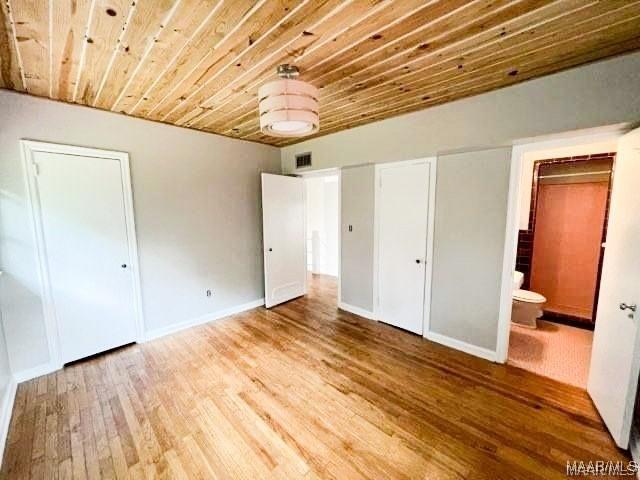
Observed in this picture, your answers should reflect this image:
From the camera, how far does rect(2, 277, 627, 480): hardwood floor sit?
1.50 metres

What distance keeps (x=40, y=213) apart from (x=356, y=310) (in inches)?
138

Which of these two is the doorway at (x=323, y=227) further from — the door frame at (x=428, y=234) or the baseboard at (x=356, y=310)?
the door frame at (x=428, y=234)

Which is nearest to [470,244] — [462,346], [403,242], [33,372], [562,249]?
[403,242]

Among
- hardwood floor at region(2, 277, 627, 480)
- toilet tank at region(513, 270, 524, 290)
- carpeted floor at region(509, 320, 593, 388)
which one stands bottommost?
hardwood floor at region(2, 277, 627, 480)

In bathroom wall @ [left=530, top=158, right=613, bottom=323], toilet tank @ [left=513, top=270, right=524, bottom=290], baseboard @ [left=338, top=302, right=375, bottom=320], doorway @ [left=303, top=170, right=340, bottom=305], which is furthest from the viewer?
doorway @ [left=303, top=170, right=340, bottom=305]

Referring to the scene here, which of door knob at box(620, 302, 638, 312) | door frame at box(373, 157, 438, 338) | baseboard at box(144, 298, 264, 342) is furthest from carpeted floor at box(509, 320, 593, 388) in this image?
baseboard at box(144, 298, 264, 342)

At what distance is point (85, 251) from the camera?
2508mm

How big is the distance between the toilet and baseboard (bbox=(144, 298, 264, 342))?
344 cm

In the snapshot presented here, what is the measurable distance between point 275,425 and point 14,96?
3.33 metres

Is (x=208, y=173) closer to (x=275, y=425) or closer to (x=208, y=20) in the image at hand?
(x=208, y=20)

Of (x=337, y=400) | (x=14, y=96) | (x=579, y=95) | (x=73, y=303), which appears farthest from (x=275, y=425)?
(x=14, y=96)

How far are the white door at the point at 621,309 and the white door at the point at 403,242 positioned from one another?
137 centimetres

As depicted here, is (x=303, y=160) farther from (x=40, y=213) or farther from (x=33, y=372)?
(x=33, y=372)

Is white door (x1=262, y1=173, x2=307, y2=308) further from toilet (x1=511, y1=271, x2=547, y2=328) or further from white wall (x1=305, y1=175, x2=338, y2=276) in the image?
toilet (x1=511, y1=271, x2=547, y2=328)
